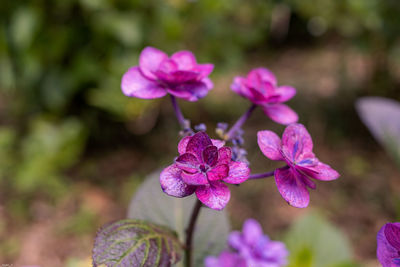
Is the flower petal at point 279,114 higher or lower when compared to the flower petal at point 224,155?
lower

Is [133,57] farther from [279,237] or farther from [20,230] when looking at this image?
[279,237]

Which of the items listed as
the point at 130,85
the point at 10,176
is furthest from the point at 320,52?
the point at 130,85

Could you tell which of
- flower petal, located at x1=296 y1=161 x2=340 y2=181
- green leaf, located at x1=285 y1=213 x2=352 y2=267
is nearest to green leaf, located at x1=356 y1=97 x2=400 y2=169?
green leaf, located at x1=285 y1=213 x2=352 y2=267

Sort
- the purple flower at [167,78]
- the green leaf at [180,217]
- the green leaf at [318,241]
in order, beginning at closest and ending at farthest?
the purple flower at [167,78] < the green leaf at [180,217] < the green leaf at [318,241]

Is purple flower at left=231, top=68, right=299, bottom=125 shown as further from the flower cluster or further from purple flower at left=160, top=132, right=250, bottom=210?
purple flower at left=160, top=132, right=250, bottom=210

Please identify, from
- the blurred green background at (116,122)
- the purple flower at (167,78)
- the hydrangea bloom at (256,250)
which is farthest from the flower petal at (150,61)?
the blurred green background at (116,122)

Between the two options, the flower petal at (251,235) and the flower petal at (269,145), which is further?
the flower petal at (251,235)

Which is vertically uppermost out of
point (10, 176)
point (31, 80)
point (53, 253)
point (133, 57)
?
point (133, 57)

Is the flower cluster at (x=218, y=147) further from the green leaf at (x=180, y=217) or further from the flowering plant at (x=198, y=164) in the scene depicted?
the green leaf at (x=180, y=217)
